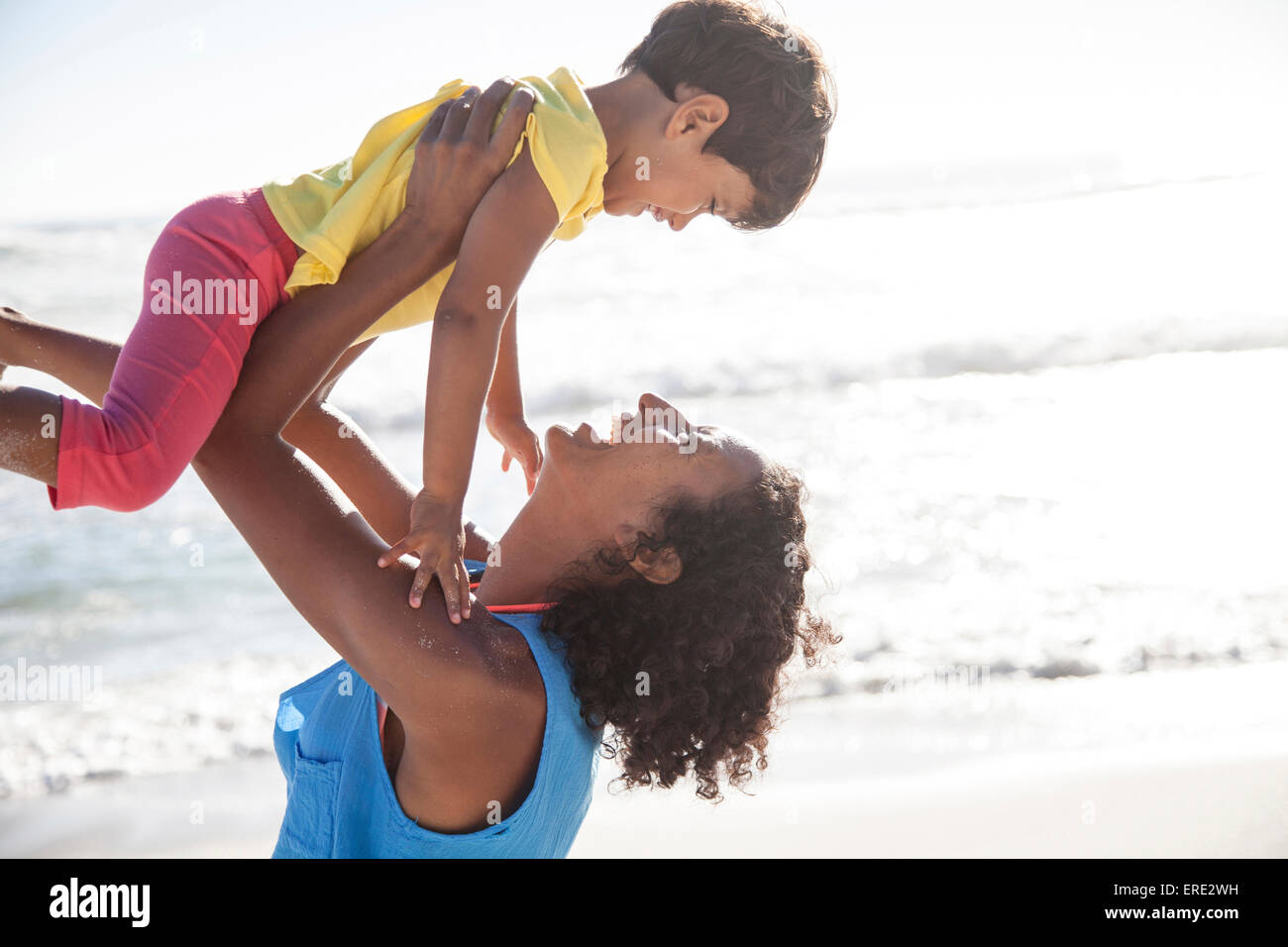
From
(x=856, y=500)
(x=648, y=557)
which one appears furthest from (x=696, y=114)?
(x=856, y=500)

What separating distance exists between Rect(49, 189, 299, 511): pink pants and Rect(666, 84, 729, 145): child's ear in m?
0.90

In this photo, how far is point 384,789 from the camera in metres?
1.79

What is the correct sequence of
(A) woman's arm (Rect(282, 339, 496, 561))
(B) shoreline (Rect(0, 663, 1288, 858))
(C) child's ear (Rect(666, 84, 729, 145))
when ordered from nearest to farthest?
(A) woman's arm (Rect(282, 339, 496, 561))
(C) child's ear (Rect(666, 84, 729, 145))
(B) shoreline (Rect(0, 663, 1288, 858))

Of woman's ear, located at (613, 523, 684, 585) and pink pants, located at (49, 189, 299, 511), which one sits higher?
pink pants, located at (49, 189, 299, 511)

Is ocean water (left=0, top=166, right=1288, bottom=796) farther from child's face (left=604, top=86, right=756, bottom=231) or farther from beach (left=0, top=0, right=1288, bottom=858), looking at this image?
child's face (left=604, top=86, right=756, bottom=231)

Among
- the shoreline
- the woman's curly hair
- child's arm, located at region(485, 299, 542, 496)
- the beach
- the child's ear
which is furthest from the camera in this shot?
the beach

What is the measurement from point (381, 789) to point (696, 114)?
1.58 m

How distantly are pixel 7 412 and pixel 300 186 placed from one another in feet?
2.51

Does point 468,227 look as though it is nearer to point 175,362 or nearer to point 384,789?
point 175,362

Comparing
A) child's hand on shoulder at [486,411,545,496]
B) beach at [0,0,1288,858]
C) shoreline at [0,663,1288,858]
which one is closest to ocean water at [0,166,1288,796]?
beach at [0,0,1288,858]

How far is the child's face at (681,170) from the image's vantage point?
244cm

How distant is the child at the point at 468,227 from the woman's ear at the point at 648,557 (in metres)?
0.30

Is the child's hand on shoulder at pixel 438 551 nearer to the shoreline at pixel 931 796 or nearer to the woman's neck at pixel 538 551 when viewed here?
the woman's neck at pixel 538 551

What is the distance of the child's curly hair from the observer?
245 centimetres
